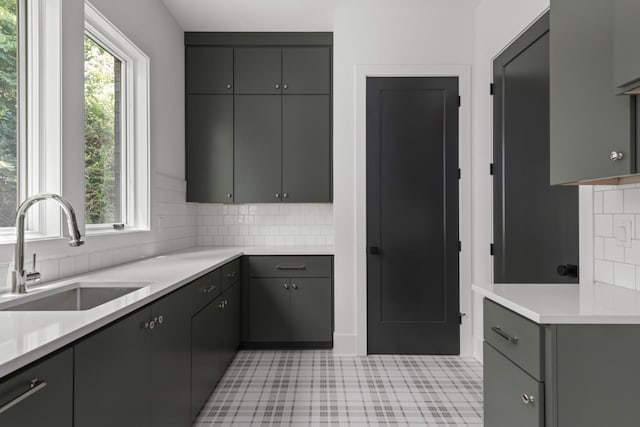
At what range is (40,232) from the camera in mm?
2129

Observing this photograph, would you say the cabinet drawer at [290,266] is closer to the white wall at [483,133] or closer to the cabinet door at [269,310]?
the cabinet door at [269,310]

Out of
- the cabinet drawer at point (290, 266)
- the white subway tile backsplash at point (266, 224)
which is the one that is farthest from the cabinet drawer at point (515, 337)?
the white subway tile backsplash at point (266, 224)

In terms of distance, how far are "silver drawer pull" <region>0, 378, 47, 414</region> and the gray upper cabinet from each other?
184 cm

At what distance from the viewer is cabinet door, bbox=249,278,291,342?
3.65m

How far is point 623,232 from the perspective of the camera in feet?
6.08

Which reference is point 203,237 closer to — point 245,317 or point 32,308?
point 245,317

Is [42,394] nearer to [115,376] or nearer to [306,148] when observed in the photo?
[115,376]

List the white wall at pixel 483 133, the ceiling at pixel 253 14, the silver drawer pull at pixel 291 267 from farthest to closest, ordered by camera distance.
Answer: the silver drawer pull at pixel 291 267 < the ceiling at pixel 253 14 < the white wall at pixel 483 133

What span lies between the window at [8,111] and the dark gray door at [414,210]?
238cm

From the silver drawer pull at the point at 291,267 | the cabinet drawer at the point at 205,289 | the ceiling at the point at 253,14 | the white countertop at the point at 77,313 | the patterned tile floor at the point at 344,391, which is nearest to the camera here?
the white countertop at the point at 77,313

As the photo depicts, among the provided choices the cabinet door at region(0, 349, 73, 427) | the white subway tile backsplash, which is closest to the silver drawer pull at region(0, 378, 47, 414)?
the cabinet door at region(0, 349, 73, 427)

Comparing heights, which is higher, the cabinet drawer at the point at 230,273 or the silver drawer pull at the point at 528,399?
the cabinet drawer at the point at 230,273

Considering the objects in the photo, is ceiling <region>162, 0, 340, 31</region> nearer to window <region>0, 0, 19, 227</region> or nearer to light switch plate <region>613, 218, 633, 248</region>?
window <region>0, 0, 19, 227</region>

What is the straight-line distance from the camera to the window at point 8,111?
1947 millimetres
